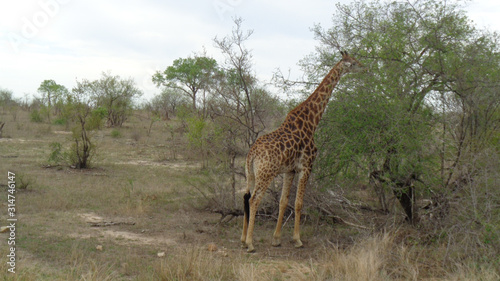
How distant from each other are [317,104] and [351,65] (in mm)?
832

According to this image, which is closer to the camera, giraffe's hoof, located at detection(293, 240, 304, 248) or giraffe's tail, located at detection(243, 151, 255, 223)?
giraffe's tail, located at detection(243, 151, 255, 223)

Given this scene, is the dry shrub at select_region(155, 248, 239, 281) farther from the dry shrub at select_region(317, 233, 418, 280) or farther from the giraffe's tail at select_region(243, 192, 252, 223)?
the giraffe's tail at select_region(243, 192, 252, 223)

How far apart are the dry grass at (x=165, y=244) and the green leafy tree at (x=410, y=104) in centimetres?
95

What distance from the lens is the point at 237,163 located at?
39.9ft

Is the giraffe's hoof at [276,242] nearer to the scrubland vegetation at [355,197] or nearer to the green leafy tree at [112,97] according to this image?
the scrubland vegetation at [355,197]

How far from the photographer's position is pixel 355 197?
780cm

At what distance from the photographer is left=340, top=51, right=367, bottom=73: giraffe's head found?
6910 millimetres

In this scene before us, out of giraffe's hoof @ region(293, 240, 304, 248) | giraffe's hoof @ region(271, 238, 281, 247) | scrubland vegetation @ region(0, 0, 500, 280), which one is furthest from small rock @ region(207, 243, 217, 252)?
giraffe's hoof @ region(293, 240, 304, 248)

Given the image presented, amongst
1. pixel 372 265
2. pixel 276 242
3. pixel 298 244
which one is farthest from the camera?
pixel 276 242

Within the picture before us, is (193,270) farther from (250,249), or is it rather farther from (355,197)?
(355,197)

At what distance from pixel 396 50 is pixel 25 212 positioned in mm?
6941

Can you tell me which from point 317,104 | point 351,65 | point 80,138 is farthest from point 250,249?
point 80,138

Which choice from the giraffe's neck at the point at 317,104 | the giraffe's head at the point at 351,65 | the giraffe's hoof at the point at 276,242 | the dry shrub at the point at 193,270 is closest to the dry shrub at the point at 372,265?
the dry shrub at the point at 193,270

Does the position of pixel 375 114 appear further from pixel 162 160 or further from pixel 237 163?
pixel 162 160
